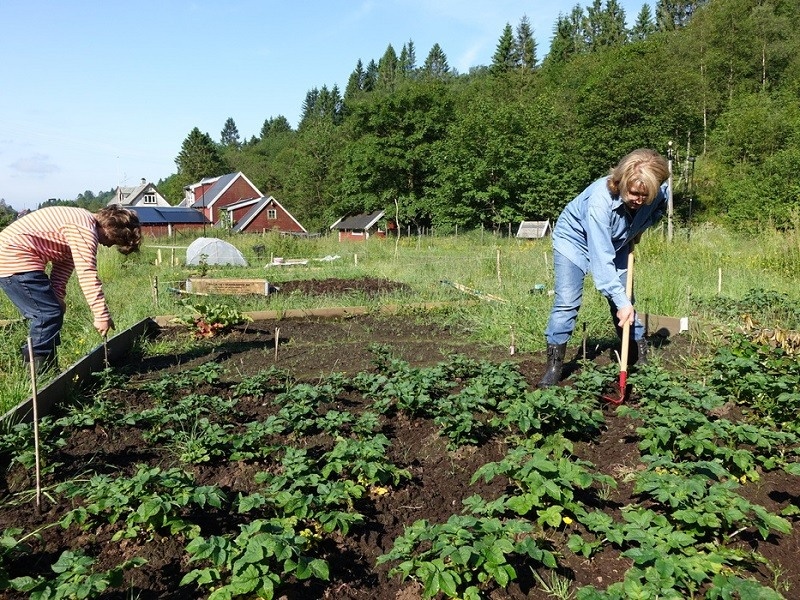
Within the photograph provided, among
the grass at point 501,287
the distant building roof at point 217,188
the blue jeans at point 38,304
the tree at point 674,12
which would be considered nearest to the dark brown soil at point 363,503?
the blue jeans at point 38,304

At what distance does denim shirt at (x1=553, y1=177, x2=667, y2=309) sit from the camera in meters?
3.84

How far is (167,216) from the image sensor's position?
38.1m

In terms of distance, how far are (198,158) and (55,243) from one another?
2726 inches

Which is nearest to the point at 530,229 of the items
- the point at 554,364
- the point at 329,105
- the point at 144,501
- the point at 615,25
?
the point at 554,364

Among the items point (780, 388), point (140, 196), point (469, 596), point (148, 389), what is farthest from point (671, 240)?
point (140, 196)

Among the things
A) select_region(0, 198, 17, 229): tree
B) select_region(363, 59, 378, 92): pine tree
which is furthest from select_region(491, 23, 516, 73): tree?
select_region(0, 198, 17, 229): tree

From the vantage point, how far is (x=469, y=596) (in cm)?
186

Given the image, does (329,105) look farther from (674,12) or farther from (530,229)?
(530,229)

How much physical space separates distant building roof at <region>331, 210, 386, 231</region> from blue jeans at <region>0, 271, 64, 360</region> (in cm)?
3568

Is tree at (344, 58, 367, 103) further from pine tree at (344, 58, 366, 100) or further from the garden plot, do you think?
the garden plot

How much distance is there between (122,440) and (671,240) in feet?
31.4

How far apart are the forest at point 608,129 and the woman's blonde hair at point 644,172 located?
847 inches

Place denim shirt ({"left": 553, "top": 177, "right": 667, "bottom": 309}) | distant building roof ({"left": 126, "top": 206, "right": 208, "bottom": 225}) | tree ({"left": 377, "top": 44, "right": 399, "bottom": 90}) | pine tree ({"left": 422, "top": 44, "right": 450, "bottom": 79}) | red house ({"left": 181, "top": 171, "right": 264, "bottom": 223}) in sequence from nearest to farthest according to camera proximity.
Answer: denim shirt ({"left": 553, "top": 177, "right": 667, "bottom": 309})
distant building roof ({"left": 126, "top": 206, "right": 208, "bottom": 225})
red house ({"left": 181, "top": 171, "right": 264, "bottom": 223})
tree ({"left": 377, "top": 44, "right": 399, "bottom": 90})
pine tree ({"left": 422, "top": 44, "right": 450, "bottom": 79})

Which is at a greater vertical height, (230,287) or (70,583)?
(230,287)
